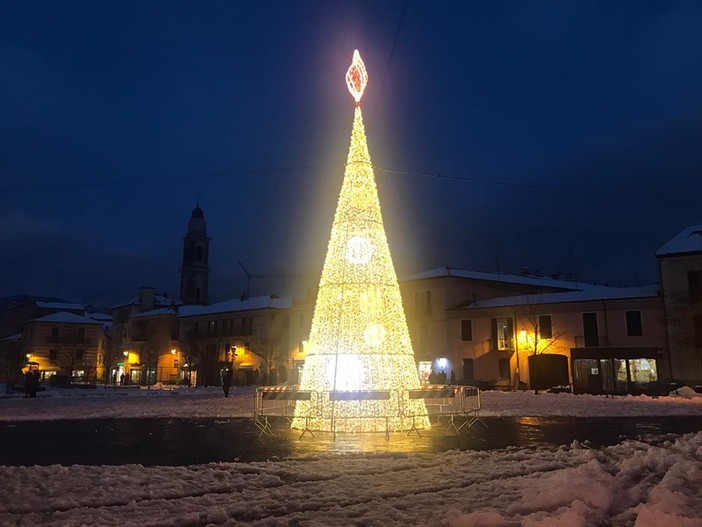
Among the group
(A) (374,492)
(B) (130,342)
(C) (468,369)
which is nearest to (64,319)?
(B) (130,342)

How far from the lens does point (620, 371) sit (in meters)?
31.1

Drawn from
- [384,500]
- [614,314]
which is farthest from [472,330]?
[384,500]

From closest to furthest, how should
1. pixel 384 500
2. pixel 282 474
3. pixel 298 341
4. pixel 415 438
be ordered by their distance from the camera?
pixel 384 500, pixel 282 474, pixel 415 438, pixel 298 341

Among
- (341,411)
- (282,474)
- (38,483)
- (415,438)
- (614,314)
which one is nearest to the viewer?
(38,483)

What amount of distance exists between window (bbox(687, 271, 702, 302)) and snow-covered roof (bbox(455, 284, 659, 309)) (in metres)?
1.93

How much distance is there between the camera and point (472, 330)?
41094mm

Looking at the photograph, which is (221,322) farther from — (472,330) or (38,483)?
(38,483)

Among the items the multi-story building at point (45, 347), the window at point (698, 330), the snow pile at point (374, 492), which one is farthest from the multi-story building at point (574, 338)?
the multi-story building at point (45, 347)

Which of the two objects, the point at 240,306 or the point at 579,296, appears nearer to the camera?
the point at 579,296

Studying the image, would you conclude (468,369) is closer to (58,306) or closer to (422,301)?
(422,301)

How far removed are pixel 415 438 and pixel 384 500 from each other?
5262 mm

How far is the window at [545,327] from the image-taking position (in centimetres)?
3781

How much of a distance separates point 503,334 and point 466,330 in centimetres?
288

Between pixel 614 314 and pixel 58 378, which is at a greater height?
pixel 614 314
